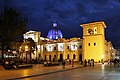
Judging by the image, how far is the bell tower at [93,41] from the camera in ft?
295

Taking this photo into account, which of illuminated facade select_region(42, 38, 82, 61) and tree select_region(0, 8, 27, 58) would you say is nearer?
tree select_region(0, 8, 27, 58)

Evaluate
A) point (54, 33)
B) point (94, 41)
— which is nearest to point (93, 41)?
point (94, 41)

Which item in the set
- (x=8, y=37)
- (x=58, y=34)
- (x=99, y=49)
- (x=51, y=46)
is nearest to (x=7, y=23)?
(x=8, y=37)

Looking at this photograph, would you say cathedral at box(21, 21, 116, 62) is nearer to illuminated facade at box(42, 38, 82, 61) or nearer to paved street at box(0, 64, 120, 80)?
illuminated facade at box(42, 38, 82, 61)

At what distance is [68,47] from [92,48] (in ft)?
57.7

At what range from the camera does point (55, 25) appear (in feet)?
461

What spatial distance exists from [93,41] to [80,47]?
41.2 feet

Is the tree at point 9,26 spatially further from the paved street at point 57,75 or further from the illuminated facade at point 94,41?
the illuminated facade at point 94,41

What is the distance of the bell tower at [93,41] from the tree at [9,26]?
54649 mm

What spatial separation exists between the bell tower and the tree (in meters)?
54.6

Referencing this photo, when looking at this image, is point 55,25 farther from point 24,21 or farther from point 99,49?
point 24,21

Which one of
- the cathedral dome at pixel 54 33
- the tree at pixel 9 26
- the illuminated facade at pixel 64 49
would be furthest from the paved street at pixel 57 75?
the cathedral dome at pixel 54 33

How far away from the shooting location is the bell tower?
90.0 metres

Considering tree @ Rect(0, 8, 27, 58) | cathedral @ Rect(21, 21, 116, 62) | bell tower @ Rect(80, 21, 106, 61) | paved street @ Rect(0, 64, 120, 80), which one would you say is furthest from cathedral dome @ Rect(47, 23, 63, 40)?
paved street @ Rect(0, 64, 120, 80)
